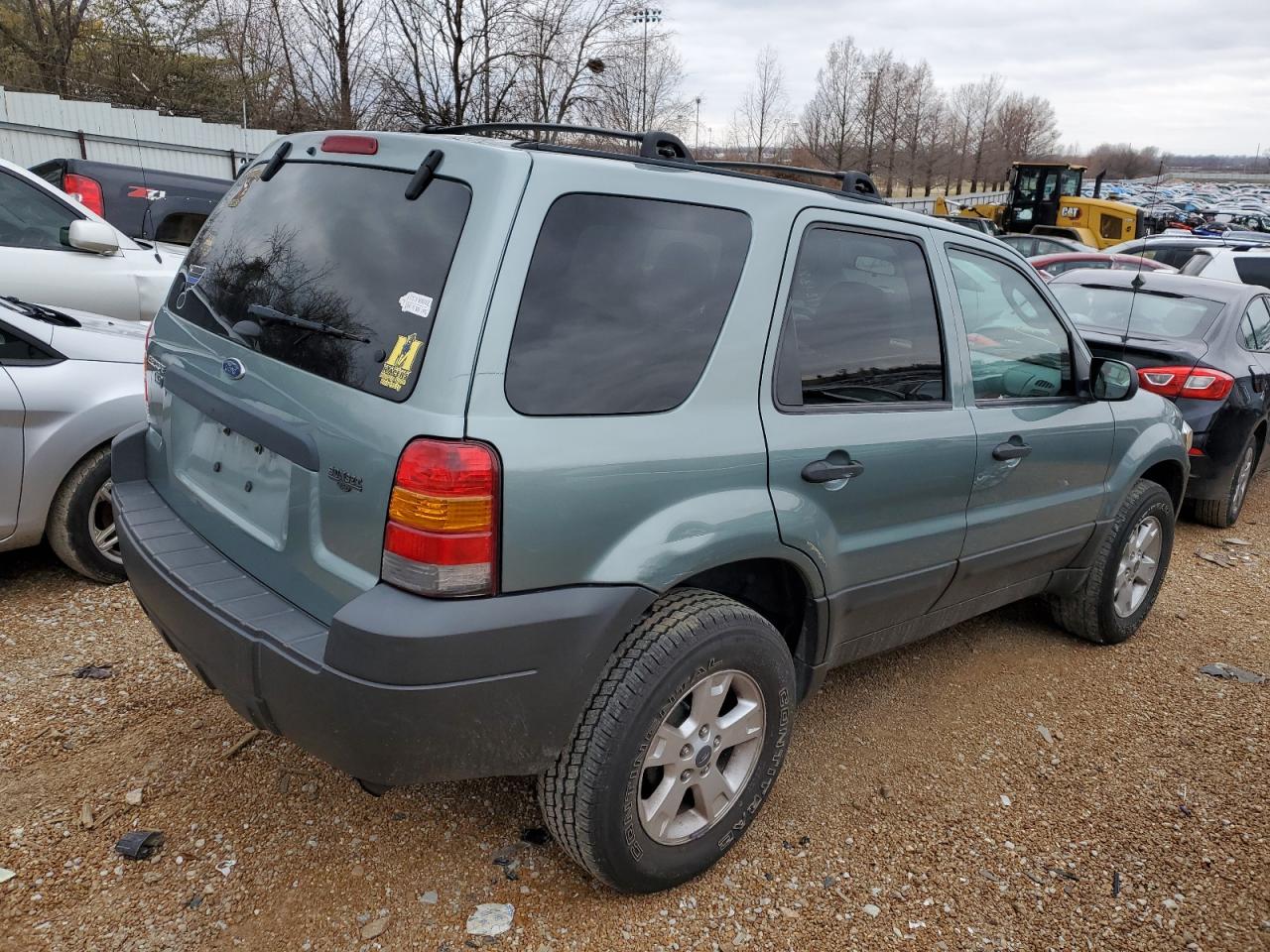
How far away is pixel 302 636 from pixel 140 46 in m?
33.4

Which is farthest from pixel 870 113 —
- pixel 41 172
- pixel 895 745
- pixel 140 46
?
pixel 895 745

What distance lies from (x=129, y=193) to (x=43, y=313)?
16.3ft

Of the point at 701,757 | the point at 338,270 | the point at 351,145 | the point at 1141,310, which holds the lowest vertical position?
the point at 701,757

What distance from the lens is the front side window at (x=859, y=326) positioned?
104 inches

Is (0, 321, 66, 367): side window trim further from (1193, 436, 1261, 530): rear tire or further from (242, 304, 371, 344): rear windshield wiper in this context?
(1193, 436, 1261, 530): rear tire

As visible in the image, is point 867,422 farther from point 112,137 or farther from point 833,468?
point 112,137

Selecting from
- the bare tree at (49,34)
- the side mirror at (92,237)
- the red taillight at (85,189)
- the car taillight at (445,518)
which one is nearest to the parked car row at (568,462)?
the car taillight at (445,518)

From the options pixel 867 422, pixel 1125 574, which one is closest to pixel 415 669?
pixel 867 422

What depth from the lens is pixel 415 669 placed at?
6.45 feet

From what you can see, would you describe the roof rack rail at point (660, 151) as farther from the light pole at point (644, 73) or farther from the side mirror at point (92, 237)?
the light pole at point (644, 73)

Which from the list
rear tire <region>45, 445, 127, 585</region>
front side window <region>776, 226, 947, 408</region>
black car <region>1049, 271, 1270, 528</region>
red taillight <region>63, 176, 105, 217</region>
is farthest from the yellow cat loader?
rear tire <region>45, 445, 127, 585</region>

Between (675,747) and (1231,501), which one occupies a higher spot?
(675,747)

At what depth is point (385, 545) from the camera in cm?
204

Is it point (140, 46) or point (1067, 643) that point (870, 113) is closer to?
point (140, 46)
